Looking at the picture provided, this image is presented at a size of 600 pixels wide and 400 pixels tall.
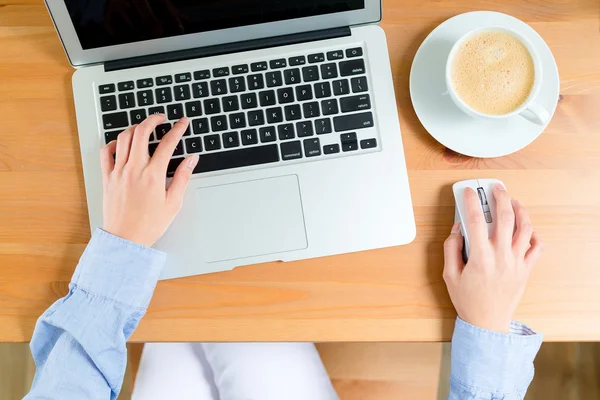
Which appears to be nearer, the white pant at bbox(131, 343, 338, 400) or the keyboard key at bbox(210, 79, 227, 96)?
the keyboard key at bbox(210, 79, 227, 96)

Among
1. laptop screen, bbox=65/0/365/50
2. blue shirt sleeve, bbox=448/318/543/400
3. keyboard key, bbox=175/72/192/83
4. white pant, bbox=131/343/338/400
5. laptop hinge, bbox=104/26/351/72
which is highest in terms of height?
laptop screen, bbox=65/0/365/50

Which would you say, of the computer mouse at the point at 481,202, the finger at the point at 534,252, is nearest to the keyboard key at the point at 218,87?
the computer mouse at the point at 481,202

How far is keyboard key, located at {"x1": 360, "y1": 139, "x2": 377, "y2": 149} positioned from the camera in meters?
0.67

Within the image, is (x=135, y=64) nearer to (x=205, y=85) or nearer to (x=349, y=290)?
(x=205, y=85)

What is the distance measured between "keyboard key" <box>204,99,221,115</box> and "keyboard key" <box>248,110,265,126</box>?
4 cm

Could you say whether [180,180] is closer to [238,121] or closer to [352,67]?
[238,121]

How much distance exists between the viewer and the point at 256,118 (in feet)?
2.21

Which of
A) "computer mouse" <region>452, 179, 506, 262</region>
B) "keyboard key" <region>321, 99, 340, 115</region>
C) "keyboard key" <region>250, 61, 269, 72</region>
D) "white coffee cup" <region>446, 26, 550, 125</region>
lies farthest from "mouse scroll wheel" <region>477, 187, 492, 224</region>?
"keyboard key" <region>250, 61, 269, 72</region>

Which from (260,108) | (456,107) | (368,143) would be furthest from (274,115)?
(456,107)

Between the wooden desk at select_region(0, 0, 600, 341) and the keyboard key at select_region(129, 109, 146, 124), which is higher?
the keyboard key at select_region(129, 109, 146, 124)

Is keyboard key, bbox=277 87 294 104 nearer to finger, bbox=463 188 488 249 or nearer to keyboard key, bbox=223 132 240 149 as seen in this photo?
keyboard key, bbox=223 132 240 149

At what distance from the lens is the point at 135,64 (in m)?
0.69

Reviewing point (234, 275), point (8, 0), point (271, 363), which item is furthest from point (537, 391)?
point (8, 0)

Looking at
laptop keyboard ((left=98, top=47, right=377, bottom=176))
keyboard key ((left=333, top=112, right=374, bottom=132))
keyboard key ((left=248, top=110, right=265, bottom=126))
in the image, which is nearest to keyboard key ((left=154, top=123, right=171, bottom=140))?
laptop keyboard ((left=98, top=47, right=377, bottom=176))
